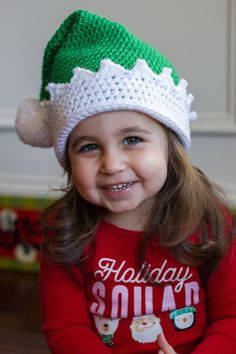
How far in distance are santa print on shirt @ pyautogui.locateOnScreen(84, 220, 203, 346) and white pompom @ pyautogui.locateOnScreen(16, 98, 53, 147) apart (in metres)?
0.23

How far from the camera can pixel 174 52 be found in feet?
4.68

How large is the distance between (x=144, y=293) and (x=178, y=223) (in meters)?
0.14

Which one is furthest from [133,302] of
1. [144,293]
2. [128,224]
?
[128,224]

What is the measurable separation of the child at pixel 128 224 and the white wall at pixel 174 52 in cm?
39

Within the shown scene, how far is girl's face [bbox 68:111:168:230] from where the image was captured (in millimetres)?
879

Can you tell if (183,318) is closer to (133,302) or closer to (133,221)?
(133,302)

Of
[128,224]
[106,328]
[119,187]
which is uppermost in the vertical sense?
[119,187]

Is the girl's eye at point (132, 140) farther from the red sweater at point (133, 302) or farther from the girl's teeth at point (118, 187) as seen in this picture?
the red sweater at point (133, 302)

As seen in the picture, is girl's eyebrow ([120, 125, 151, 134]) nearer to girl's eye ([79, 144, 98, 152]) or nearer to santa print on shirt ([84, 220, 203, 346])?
girl's eye ([79, 144, 98, 152])

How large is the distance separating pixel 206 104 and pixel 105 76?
2.08ft

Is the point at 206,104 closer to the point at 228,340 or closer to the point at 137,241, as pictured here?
the point at 137,241

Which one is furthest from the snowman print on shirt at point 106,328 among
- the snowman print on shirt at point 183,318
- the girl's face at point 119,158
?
the girl's face at point 119,158

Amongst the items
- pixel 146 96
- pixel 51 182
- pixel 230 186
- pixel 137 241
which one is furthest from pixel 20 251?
pixel 146 96

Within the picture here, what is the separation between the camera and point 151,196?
1028 millimetres
